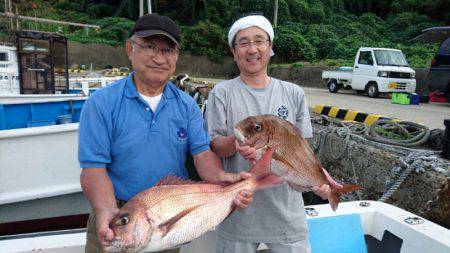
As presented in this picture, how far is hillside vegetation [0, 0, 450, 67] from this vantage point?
29719 mm

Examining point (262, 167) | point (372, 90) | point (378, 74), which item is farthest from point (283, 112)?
point (372, 90)

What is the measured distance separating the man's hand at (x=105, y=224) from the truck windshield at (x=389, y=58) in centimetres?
1566

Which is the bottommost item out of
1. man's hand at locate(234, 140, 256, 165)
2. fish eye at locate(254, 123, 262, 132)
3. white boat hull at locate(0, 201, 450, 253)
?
white boat hull at locate(0, 201, 450, 253)

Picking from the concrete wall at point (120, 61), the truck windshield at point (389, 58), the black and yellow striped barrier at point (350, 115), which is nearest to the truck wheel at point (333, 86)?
the truck windshield at point (389, 58)

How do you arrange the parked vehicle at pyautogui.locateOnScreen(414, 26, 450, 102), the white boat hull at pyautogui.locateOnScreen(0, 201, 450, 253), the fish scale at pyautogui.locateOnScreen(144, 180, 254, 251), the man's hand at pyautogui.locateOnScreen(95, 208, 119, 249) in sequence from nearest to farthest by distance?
the man's hand at pyautogui.locateOnScreen(95, 208, 119, 249), the fish scale at pyautogui.locateOnScreen(144, 180, 254, 251), the white boat hull at pyautogui.locateOnScreen(0, 201, 450, 253), the parked vehicle at pyautogui.locateOnScreen(414, 26, 450, 102)

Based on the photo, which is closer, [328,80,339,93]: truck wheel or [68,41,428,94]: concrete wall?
[328,80,339,93]: truck wheel

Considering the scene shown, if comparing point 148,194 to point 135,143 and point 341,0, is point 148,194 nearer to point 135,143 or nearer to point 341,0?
point 135,143

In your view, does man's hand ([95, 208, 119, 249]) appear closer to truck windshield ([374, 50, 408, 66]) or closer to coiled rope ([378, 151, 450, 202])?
coiled rope ([378, 151, 450, 202])

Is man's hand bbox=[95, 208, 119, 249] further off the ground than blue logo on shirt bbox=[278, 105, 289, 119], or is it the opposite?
blue logo on shirt bbox=[278, 105, 289, 119]

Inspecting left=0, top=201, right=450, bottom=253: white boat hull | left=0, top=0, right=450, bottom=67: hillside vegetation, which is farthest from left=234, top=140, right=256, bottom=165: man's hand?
left=0, top=0, right=450, bottom=67: hillside vegetation

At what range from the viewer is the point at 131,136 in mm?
1996

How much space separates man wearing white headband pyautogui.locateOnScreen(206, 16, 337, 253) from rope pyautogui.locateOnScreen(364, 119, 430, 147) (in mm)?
3013

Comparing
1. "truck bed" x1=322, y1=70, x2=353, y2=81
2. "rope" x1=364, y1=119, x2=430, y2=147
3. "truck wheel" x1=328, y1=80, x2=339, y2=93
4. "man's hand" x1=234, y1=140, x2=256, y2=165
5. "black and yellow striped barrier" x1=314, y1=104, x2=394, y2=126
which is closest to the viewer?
"man's hand" x1=234, y1=140, x2=256, y2=165

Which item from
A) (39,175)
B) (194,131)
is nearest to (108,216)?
(194,131)
